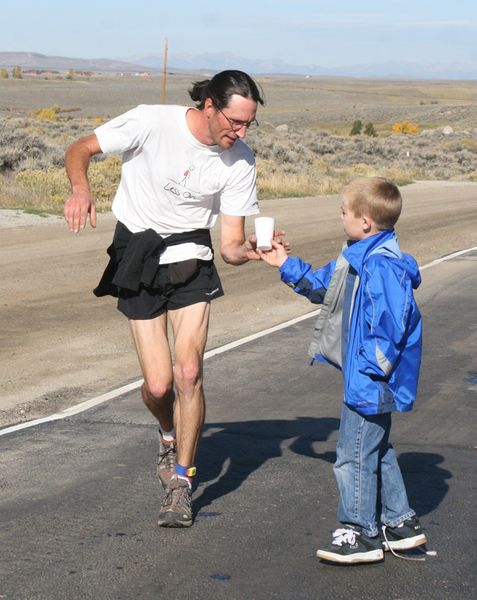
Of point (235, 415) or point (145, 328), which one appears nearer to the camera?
point (145, 328)

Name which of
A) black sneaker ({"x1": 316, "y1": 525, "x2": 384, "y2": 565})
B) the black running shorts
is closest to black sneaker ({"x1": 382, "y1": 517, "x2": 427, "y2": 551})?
black sneaker ({"x1": 316, "y1": 525, "x2": 384, "y2": 565})

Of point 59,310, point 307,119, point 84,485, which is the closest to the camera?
point 84,485

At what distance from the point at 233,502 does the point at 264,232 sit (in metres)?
1.49

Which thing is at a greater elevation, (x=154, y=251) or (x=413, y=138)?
(x=154, y=251)

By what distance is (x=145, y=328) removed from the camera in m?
5.97

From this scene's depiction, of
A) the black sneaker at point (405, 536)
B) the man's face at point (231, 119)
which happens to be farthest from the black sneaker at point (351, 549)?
the man's face at point (231, 119)

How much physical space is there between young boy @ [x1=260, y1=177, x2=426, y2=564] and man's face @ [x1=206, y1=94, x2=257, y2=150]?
801 millimetres

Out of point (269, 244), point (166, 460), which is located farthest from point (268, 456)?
point (269, 244)

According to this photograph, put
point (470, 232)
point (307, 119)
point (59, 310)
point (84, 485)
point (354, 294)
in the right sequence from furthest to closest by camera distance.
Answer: point (307, 119)
point (470, 232)
point (59, 310)
point (84, 485)
point (354, 294)

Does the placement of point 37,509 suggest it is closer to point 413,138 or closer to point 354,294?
point 354,294

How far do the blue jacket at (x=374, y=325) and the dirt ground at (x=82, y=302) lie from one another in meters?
3.52

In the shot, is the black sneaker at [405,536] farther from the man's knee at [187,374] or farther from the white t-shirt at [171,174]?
the white t-shirt at [171,174]

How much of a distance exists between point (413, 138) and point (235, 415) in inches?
2603

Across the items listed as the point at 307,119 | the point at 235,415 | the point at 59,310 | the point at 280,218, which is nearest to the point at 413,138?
the point at 307,119
